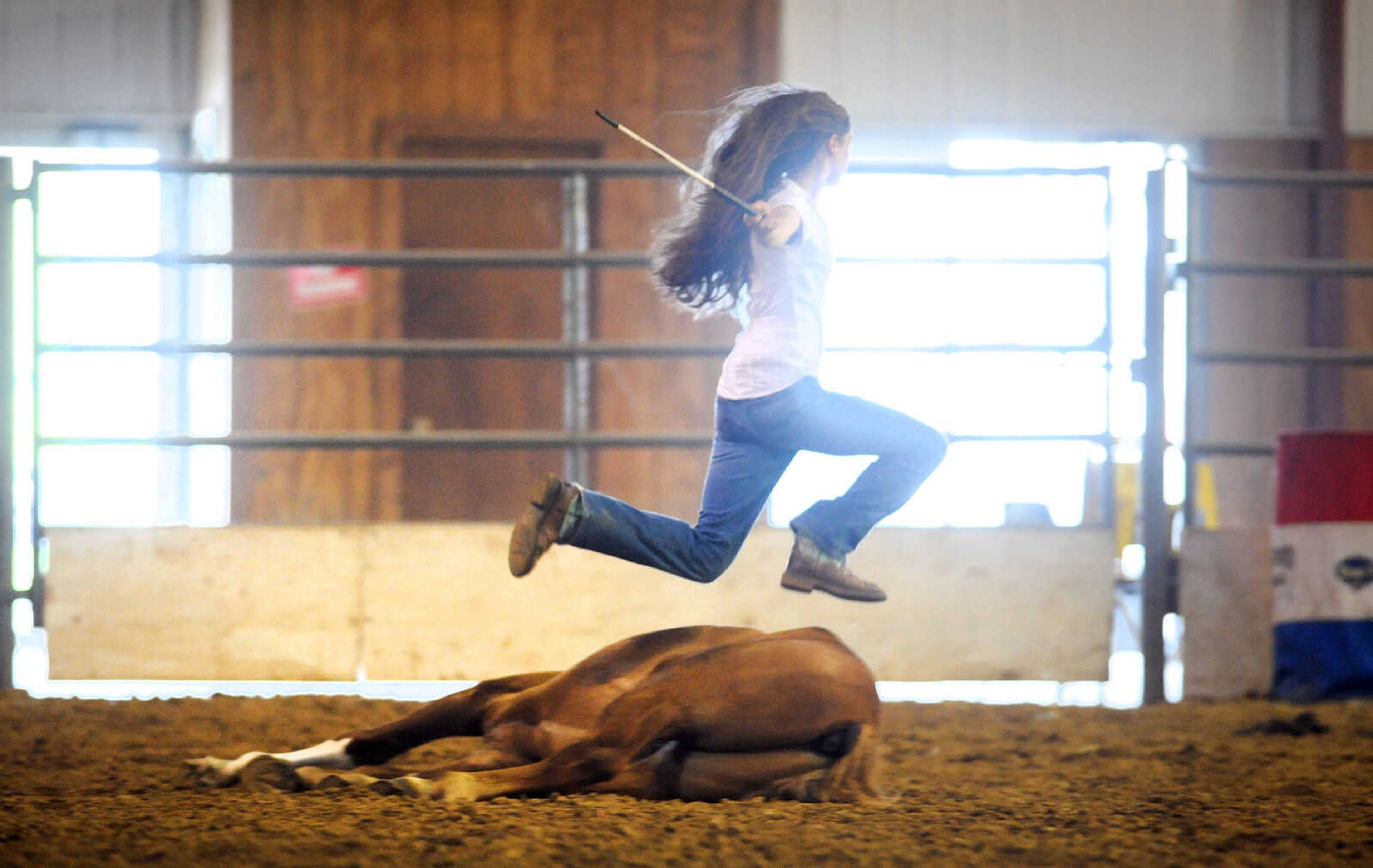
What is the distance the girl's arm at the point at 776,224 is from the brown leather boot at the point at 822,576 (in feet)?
2.08

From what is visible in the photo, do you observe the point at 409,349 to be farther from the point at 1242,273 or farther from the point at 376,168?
the point at 1242,273

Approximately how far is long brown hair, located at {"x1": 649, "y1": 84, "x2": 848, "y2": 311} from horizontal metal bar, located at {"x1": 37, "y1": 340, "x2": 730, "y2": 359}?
1.52 meters

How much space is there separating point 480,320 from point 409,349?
347cm

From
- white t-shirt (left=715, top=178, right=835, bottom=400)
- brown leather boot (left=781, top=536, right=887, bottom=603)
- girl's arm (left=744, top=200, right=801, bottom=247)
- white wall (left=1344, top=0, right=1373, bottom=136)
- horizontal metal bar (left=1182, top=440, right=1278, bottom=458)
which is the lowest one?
brown leather boot (left=781, top=536, right=887, bottom=603)

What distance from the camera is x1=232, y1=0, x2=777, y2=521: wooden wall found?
7.98 m

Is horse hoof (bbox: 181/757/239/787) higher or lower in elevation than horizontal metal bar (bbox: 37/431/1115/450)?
lower

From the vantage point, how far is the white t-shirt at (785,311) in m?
3.06

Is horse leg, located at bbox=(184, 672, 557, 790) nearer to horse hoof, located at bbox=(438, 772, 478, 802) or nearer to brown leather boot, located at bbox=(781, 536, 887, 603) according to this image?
horse hoof, located at bbox=(438, 772, 478, 802)

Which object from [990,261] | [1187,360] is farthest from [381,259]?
[1187,360]

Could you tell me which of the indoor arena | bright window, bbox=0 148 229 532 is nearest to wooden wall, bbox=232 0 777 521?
the indoor arena

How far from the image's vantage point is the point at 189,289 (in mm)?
9086

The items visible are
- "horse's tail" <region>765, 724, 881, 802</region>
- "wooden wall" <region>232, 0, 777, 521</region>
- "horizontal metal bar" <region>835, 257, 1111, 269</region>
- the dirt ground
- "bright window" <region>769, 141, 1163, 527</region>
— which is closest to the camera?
the dirt ground

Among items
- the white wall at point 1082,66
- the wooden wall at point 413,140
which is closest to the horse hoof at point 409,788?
the wooden wall at point 413,140

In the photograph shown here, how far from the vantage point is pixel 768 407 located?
3062mm
